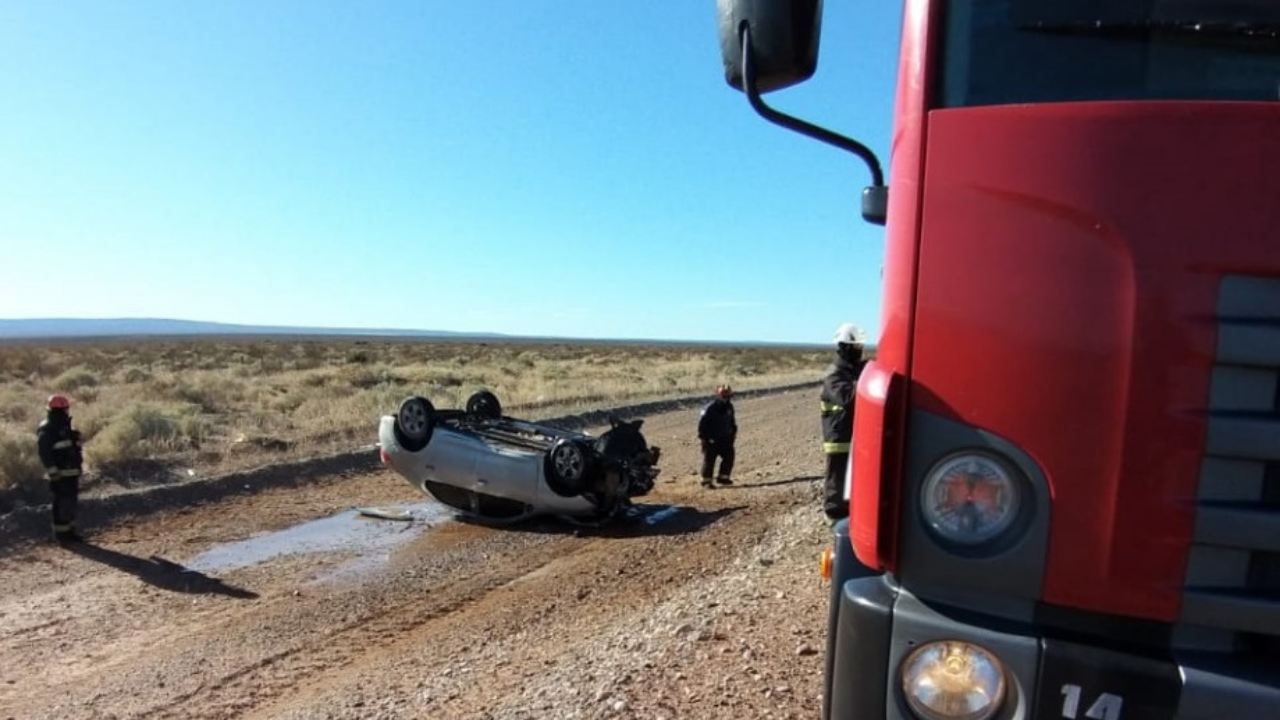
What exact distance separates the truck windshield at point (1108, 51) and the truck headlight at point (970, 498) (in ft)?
2.73

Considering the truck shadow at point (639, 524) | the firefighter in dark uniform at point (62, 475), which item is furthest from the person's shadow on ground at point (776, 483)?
the firefighter in dark uniform at point (62, 475)

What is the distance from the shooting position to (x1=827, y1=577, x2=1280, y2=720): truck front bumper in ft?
5.86

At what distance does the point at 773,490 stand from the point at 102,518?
26.6ft

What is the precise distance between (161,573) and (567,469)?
3.97 m

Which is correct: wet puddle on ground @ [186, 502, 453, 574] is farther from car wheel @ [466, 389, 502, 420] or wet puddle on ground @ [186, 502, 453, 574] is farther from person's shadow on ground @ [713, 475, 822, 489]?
person's shadow on ground @ [713, 475, 822, 489]

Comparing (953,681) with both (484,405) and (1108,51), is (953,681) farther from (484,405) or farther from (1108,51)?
(484,405)

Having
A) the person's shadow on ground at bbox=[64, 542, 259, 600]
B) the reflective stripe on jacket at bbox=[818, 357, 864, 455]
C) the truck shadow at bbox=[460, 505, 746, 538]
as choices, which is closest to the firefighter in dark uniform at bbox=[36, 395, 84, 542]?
the person's shadow on ground at bbox=[64, 542, 259, 600]

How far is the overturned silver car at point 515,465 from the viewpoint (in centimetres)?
1012

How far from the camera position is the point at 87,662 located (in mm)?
6336

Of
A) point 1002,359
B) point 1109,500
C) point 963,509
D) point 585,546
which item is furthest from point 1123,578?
point 585,546

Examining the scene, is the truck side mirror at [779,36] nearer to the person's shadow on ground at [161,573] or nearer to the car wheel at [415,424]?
the person's shadow on ground at [161,573]

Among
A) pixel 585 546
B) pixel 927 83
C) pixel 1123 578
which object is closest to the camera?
pixel 1123 578

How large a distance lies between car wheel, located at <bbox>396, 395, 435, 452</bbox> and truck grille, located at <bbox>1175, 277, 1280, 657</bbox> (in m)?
9.81

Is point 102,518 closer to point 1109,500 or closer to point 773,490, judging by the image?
point 773,490
